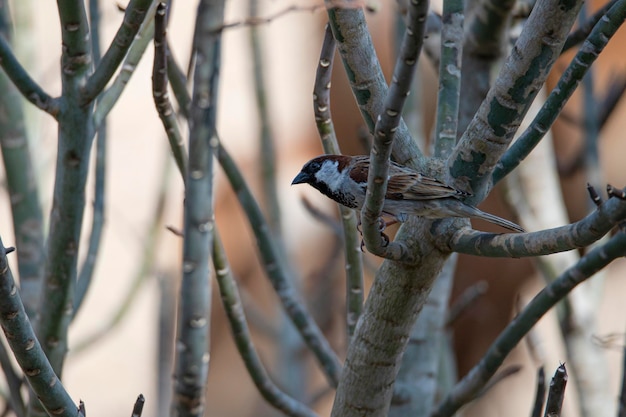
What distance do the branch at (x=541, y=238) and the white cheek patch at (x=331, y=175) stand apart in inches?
40.0

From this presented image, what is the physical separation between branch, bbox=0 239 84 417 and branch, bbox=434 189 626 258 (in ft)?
2.94

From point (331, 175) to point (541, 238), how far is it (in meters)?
1.41

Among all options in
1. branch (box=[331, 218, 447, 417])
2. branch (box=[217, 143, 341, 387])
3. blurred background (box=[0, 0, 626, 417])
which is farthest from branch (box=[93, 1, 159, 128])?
blurred background (box=[0, 0, 626, 417])

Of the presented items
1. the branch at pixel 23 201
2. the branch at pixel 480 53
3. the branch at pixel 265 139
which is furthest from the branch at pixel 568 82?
the branch at pixel 265 139

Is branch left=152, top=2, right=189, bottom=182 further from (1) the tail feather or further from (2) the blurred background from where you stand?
(2) the blurred background

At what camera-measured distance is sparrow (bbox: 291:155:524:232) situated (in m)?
2.05

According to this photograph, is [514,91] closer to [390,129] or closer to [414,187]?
[390,129]

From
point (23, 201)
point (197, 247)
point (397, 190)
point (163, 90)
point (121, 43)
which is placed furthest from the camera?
point (23, 201)

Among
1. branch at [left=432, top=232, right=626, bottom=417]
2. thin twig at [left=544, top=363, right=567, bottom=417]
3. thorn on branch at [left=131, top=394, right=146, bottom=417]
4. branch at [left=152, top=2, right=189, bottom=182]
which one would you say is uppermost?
branch at [left=152, top=2, right=189, bottom=182]

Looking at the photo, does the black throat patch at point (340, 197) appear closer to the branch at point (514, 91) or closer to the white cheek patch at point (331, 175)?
the white cheek patch at point (331, 175)

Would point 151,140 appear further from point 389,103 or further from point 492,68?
point 389,103

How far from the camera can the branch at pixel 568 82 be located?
192cm

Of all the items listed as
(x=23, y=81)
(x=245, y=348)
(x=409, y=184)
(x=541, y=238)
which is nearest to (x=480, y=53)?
(x=409, y=184)

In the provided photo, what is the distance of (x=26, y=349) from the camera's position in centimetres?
156
